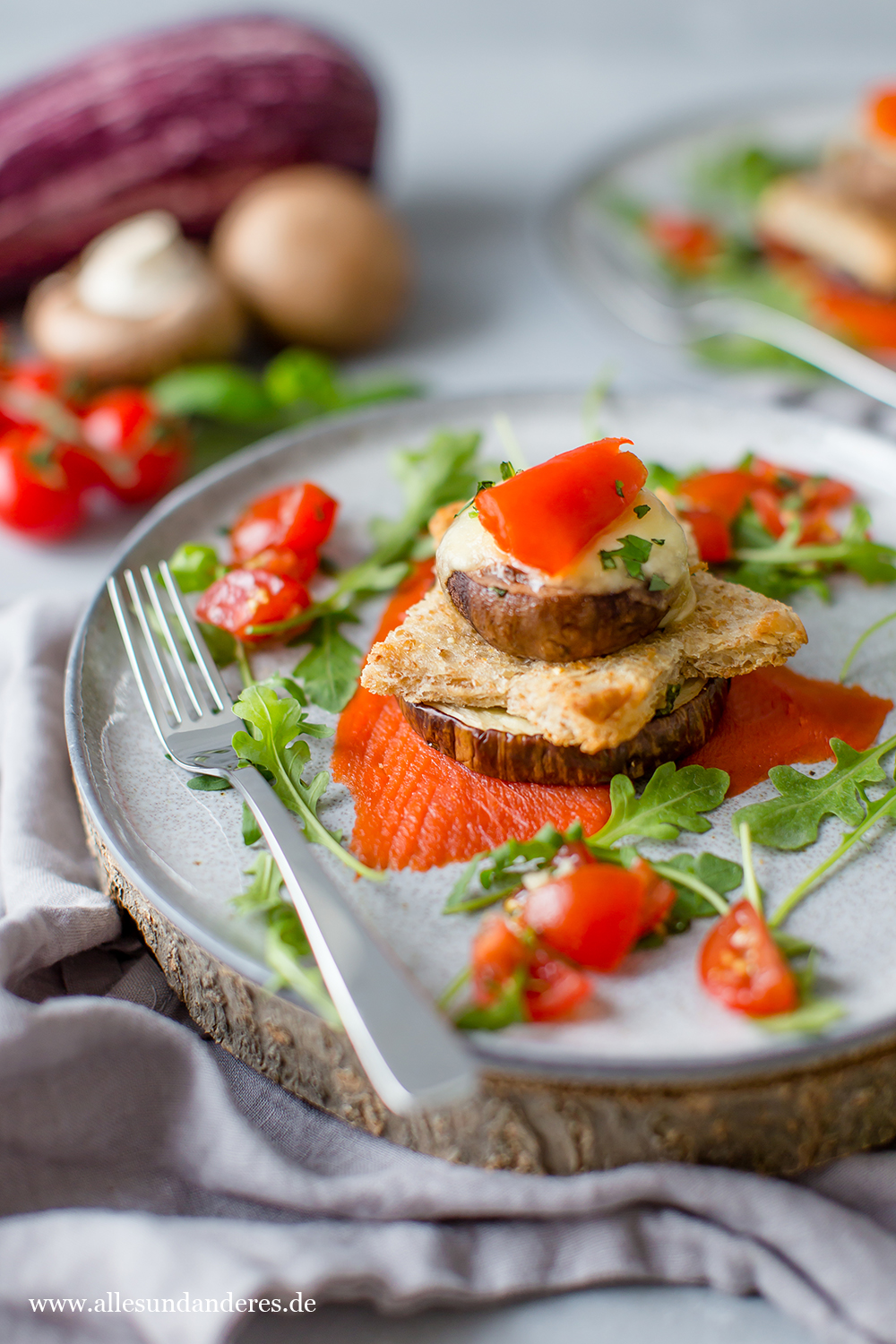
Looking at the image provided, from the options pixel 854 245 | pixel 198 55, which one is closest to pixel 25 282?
pixel 198 55

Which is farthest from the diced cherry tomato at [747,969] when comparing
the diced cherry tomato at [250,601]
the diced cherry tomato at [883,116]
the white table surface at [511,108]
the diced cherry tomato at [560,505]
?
the diced cherry tomato at [883,116]

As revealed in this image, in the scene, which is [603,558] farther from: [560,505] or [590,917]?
[590,917]

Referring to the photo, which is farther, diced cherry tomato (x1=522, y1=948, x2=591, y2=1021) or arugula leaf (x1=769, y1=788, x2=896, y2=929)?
arugula leaf (x1=769, y1=788, x2=896, y2=929)

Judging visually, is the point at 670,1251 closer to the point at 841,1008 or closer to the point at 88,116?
the point at 841,1008

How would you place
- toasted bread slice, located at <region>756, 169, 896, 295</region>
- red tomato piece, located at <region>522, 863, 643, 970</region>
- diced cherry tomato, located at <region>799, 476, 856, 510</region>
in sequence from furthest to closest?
toasted bread slice, located at <region>756, 169, 896, 295</region> < diced cherry tomato, located at <region>799, 476, 856, 510</region> < red tomato piece, located at <region>522, 863, 643, 970</region>

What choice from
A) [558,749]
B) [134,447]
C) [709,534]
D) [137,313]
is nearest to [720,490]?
[709,534]

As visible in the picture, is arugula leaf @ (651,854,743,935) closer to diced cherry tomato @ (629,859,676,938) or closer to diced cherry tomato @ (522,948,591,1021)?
diced cherry tomato @ (629,859,676,938)

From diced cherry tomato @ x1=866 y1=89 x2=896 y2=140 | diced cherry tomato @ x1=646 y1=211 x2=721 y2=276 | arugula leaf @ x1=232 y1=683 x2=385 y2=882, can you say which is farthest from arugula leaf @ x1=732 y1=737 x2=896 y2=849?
diced cherry tomato @ x1=866 y1=89 x2=896 y2=140
